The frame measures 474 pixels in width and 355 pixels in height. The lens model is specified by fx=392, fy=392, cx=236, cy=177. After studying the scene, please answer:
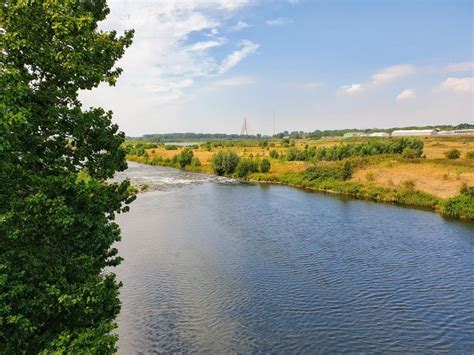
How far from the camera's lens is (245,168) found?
9294cm

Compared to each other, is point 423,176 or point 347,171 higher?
point 347,171

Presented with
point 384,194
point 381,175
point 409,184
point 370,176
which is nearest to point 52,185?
point 384,194

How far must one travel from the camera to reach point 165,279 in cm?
2984

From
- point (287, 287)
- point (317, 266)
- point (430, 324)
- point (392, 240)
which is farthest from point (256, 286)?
point (392, 240)

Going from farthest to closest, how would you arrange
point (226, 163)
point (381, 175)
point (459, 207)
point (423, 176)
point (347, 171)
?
point (226, 163)
point (347, 171)
point (381, 175)
point (423, 176)
point (459, 207)

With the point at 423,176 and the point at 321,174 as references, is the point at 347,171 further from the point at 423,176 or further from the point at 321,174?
the point at 423,176

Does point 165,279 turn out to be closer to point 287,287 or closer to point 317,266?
point 287,287

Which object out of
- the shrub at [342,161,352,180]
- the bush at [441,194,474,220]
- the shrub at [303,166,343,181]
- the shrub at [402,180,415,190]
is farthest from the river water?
the shrub at [303,166,343,181]

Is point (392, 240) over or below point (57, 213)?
below

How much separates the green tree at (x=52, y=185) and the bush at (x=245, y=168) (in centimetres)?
8021

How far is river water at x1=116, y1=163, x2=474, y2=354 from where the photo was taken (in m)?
22.1

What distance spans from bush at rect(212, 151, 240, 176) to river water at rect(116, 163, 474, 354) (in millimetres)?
43610

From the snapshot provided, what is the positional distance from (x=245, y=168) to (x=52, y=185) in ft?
270

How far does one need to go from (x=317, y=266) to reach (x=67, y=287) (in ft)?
81.9
